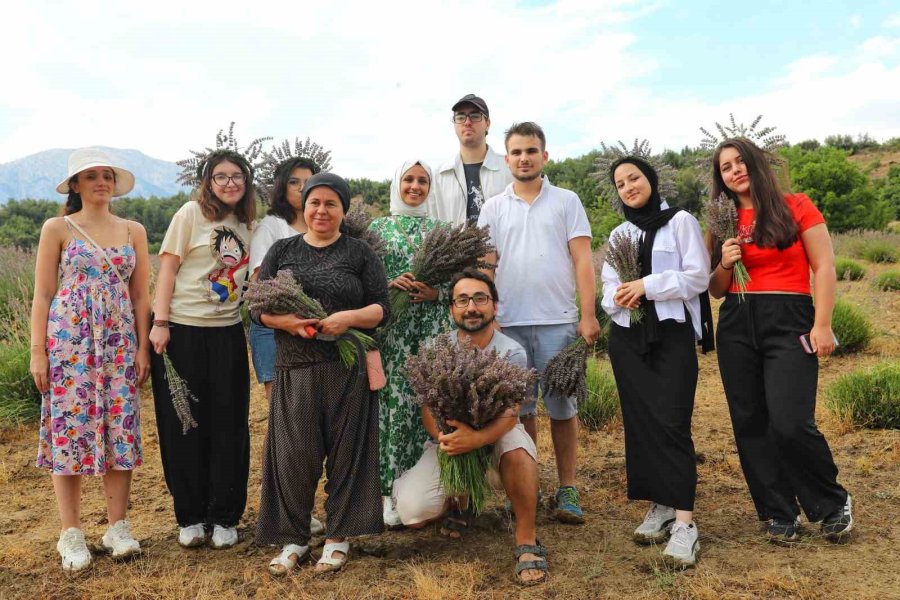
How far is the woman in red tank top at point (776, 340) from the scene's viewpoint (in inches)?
133

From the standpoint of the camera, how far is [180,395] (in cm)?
359

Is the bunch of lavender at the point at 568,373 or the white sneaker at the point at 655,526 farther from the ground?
the bunch of lavender at the point at 568,373

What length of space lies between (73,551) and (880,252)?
50.2ft

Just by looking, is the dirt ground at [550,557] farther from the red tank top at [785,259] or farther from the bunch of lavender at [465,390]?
the red tank top at [785,259]

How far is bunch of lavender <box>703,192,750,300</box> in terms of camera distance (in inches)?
137

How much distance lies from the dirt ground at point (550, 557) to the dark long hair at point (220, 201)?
1886 mm

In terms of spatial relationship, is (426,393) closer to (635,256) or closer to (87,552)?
(635,256)

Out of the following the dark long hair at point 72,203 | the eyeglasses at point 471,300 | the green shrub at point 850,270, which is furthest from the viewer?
the green shrub at point 850,270

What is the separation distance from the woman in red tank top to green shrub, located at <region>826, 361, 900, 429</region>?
2441mm

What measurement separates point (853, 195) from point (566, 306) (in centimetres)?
1947

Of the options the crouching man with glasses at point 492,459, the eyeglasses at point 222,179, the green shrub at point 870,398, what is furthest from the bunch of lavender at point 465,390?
the green shrub at point 870,398

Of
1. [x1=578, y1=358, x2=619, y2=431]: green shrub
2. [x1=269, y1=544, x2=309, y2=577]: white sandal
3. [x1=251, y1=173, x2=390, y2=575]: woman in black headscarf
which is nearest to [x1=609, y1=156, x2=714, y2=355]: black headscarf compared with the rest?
[x1=251, y1=173, x2=390, y2=575]: woman in black headscarf

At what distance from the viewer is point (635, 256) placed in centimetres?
355

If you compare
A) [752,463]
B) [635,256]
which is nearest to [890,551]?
[752,463]
